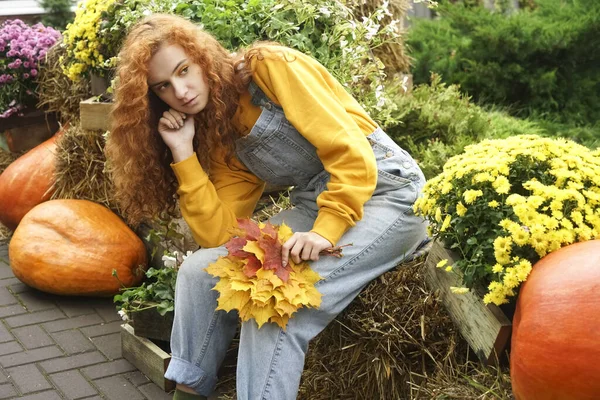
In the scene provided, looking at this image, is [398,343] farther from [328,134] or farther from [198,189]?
[198,189]

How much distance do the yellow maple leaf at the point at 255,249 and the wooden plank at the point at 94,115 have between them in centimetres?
195

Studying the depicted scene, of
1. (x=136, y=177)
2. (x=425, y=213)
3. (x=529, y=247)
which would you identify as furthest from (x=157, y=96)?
(x=529, y=247)

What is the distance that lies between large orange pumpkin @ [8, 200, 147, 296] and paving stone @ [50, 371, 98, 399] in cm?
67

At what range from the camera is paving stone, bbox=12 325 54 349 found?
12.3ft

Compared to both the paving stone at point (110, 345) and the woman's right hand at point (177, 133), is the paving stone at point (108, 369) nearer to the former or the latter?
the paving stone at point (110, 345)

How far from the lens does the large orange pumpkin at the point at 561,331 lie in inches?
80.4

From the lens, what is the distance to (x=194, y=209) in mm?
2904

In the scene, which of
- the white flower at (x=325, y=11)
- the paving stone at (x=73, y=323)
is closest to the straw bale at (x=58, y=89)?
the paving stone at (x=73, y=323)

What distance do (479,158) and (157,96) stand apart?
113 centimetres

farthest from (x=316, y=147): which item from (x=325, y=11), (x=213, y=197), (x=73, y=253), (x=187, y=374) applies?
(x=73, y=253)

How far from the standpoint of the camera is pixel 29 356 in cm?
364

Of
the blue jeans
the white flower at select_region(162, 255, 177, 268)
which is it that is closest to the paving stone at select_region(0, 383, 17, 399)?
the white flower at select_region(162, 255, 177, 268)

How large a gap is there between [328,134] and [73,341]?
181cm

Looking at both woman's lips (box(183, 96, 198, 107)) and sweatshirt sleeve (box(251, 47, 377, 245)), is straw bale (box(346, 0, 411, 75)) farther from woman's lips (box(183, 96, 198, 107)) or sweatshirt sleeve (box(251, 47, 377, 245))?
woman's lips (box(183, 96, 198, 107))
